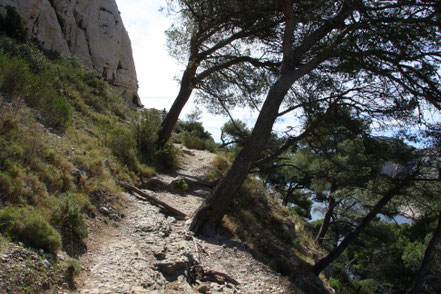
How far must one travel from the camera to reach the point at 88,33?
22141 mm

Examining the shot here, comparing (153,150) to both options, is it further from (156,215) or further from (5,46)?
(5,46)

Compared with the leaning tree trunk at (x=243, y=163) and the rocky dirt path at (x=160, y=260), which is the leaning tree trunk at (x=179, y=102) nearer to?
the rocky dirt path at (x=160, y=260)

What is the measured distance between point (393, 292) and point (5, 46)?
75.9 feet

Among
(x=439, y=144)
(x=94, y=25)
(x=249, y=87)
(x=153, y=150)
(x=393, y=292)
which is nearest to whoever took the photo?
(x=439, y=144)

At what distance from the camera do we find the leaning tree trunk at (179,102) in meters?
9.86

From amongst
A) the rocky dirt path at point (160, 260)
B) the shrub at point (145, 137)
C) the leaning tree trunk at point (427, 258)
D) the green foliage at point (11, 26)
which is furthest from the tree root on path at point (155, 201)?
the green foliage at point (11, 26)

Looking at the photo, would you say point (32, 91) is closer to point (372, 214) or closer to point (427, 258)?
point (372, 214)

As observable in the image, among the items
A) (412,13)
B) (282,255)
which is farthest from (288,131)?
(412,13)

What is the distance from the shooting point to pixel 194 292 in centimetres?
371

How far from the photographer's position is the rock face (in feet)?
55.1

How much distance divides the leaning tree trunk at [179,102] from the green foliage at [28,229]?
6670 millimetres

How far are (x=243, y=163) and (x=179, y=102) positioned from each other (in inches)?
188

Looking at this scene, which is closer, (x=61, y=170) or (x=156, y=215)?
(x=61, y=170)

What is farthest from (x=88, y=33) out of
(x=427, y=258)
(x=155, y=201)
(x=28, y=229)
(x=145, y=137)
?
(x=427, y=258)
